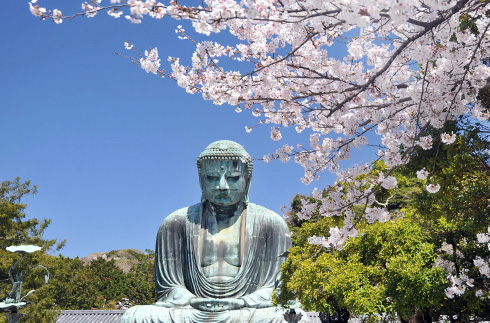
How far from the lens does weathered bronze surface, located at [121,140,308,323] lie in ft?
31.4

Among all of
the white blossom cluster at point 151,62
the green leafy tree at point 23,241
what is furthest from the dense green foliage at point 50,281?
the white blossom cluster at point 151,62

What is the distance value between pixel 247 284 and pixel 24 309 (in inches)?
585

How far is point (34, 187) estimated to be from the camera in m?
24.6

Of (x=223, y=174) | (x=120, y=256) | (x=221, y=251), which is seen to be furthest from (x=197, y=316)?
(x=120, y=256)

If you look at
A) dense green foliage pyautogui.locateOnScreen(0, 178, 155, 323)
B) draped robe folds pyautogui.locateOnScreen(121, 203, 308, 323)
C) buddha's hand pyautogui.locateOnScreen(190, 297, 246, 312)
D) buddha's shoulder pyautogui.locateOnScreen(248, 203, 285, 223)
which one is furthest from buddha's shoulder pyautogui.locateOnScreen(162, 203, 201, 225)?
dense green foliage pyautogui.locateOnScreen(0, 178, 155, 323)

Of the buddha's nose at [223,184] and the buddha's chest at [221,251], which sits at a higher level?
the buddha's nose at [223,184]

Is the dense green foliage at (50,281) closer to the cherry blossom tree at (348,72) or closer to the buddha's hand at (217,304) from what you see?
the buddha's hand at (217,304)

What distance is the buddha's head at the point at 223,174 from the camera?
32.8ft

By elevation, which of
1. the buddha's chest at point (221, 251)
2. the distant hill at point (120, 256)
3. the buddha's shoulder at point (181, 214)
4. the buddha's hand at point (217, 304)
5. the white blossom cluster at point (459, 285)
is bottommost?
the buddha's hand at point (217, 304)

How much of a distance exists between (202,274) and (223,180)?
178cm

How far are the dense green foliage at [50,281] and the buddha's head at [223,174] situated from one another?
10.1 metres

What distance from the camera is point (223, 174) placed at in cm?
999

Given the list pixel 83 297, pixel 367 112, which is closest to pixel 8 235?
pixel 83 297

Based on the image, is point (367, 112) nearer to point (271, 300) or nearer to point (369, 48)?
point (369, 48)
